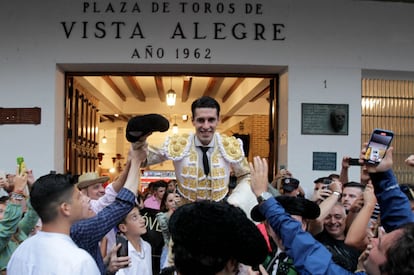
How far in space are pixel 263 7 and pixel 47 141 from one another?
Answer: 149 inches

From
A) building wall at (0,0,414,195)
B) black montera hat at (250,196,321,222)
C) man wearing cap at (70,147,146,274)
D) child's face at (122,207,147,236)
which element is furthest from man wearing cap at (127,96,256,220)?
building wall at (0,0,414,195)

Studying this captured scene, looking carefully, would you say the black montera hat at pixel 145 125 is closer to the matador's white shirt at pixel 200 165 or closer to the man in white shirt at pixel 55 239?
the man in white shirt at pixel 55 239

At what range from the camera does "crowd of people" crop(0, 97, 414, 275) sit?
6.02 feet

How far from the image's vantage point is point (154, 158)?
4062 mm

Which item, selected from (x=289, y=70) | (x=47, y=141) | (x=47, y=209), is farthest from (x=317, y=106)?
(x=47, y=209)

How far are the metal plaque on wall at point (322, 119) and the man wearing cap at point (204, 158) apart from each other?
13.1 feet

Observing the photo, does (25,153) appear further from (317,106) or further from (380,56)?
(380,56)

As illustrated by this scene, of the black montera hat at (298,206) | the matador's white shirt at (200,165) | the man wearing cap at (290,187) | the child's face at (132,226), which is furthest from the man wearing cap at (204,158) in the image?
Result: the man wearing cap at (290,187)

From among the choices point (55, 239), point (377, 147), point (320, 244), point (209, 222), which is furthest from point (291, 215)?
point (209, 222)

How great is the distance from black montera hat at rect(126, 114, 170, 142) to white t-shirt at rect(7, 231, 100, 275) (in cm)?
64

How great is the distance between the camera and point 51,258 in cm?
245

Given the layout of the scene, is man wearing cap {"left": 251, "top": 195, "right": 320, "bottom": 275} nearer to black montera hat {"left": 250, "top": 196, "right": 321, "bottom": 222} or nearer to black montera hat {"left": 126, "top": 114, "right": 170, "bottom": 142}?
black montera hat {"left": 250, "top": 196, "right": 321, "bottom": 222}

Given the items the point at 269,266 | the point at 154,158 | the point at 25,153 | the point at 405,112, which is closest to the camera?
the point at 269,266

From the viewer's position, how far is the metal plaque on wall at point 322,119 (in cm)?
792
